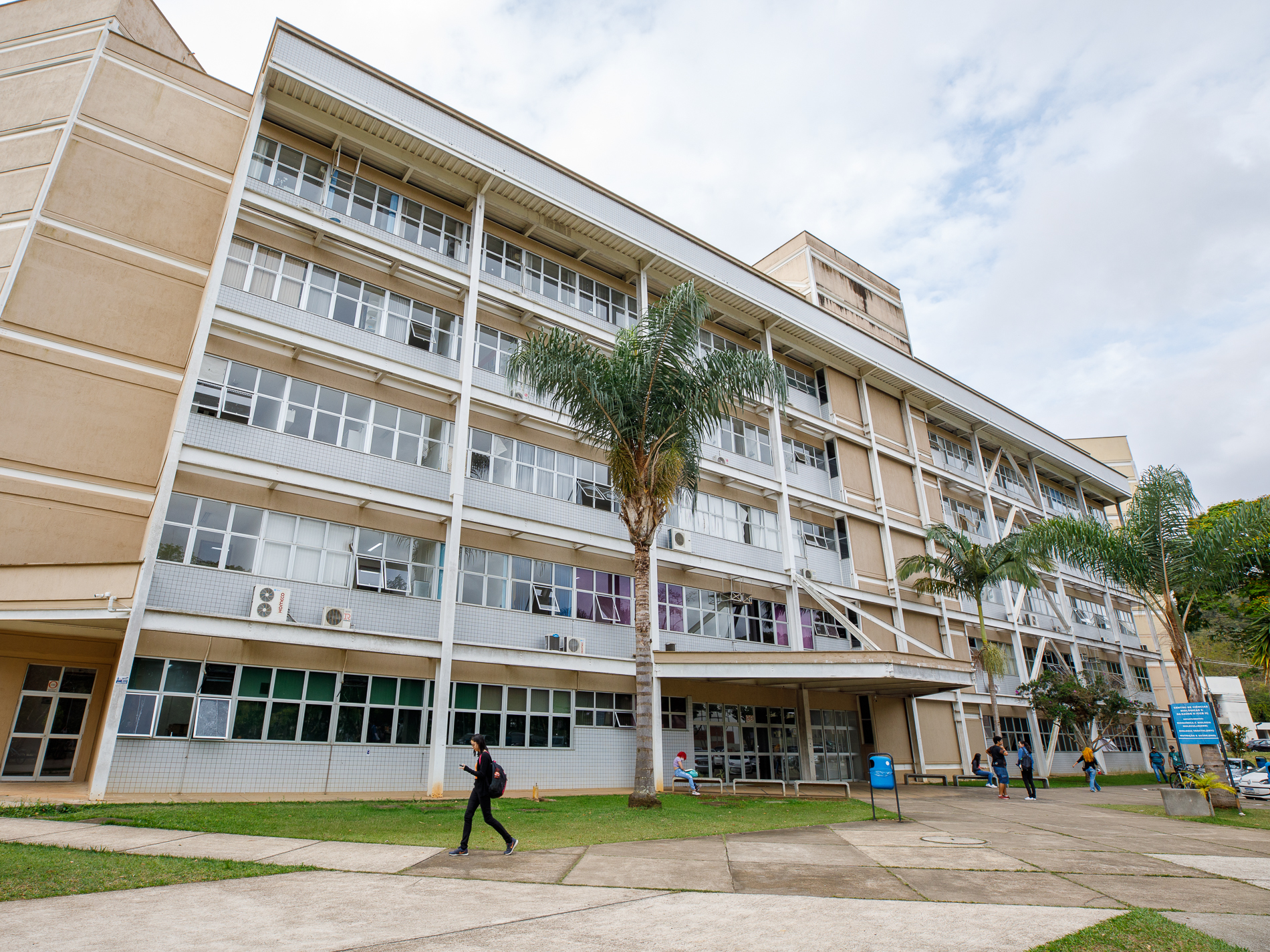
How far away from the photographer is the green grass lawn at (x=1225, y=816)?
567 inches

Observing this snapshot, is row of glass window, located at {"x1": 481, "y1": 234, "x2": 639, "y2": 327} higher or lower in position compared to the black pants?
higher

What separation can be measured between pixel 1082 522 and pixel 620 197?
61.5ft

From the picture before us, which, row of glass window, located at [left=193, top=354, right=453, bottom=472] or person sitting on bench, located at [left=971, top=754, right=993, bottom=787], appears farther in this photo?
person sitting on bench, located at [left=971, top=754, right=993, bottom=787]

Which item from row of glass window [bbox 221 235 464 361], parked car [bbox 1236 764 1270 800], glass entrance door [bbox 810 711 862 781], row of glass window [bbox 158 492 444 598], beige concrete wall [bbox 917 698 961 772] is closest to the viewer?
row of glass window [bbox 158 492 444 598]

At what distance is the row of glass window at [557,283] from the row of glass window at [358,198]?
1318 millimetres

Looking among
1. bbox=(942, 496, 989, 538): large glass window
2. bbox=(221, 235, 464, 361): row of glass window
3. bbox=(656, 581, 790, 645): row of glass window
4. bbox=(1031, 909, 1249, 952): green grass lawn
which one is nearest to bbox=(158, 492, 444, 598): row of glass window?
bbox=(221, 235, 464, 361): row of glass window

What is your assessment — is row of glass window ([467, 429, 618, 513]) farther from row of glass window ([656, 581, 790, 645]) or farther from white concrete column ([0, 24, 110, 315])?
white concrete column ([0, 24, 110, 315])

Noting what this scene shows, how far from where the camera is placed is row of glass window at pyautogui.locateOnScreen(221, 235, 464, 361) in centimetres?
2009

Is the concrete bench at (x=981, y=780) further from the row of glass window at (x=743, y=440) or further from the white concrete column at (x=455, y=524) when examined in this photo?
the white concrete column at (x=455, y=524)

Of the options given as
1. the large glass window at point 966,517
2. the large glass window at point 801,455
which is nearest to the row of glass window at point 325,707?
the large glass window at point 801,455

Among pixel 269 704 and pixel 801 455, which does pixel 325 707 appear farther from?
pixel 801 455

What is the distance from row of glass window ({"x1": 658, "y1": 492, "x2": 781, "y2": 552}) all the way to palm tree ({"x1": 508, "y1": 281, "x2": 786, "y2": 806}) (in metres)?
7.72

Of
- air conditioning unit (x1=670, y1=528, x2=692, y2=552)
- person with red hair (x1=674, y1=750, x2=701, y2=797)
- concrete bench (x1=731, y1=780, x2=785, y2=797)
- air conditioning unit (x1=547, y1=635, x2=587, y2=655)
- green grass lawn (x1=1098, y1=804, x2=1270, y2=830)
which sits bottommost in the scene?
green grass lawn (x1=1098, y1=804, x2=1270, y2=830)

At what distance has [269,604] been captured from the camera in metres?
17.3
